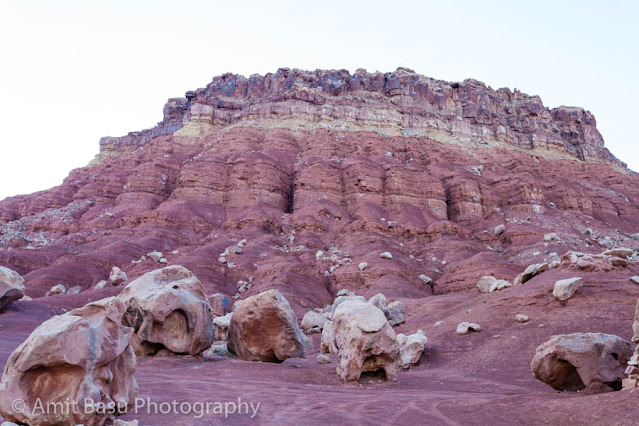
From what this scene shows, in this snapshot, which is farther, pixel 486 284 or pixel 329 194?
pixel 329 194

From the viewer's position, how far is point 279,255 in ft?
160

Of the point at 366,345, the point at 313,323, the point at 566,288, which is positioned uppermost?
the point at 566,288

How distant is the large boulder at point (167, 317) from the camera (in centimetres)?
1479

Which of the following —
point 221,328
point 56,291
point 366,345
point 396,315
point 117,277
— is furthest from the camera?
point 117,277

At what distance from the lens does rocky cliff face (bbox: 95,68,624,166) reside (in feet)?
291

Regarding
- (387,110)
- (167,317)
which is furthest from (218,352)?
(387,110)

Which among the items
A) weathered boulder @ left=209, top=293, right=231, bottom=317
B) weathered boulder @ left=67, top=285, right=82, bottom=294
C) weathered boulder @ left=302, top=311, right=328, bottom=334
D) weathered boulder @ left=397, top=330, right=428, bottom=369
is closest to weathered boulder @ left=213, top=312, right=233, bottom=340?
weathered boulder @ left=302, top=311, right=328, bottom=334

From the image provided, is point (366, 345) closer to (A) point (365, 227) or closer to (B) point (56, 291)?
(B) point (56, 291)

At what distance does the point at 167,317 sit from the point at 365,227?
41601mm

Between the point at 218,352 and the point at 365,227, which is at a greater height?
the point at 365,227

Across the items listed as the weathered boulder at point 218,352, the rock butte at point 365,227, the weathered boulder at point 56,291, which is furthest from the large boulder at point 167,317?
the weathered boulder at point 56,291

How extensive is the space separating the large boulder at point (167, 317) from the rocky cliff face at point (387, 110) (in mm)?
72695

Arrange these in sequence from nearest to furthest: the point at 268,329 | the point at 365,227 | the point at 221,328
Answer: the point at 268,329 < the point at 221,328 < the point at 365,227

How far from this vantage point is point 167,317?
15.0 metres
